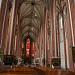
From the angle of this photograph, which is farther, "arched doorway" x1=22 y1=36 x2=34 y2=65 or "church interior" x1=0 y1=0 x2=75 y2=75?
Answer: "arched doorway" x1=22 y1=36 x2=34 y2=65

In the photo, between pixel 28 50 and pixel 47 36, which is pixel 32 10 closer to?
pixel 47 36

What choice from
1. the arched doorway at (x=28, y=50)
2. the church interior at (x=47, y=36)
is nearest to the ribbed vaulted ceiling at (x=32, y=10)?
the church interior at (x=47, y=36)

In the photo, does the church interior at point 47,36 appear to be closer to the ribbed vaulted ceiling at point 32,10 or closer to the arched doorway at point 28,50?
the ribbed vaulted ceiling at point 32,10

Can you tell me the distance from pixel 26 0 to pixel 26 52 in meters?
26.1

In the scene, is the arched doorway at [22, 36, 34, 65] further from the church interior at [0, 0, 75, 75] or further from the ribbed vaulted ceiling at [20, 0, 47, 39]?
the ribbed vaulted ceiling at [20, 0, 47, 39]

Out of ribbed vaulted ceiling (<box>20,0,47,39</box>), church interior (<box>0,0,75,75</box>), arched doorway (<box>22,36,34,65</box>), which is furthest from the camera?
arched doorway (<box>22,36,34,65</box>)

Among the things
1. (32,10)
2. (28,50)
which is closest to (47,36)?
(32,10)

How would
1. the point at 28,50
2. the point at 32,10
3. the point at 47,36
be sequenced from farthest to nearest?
the point at 28,50
the point at 32,10
the point at 47,36

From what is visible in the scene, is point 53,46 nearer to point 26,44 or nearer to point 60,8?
point 60,8

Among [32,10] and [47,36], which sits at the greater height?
[32,10]

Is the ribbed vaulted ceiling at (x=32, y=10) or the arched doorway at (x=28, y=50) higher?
the ribbed vaulted ceiling at (x=32, y=10)

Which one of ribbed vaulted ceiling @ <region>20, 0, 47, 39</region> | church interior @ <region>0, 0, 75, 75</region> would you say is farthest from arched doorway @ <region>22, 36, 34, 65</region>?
ribbed vaulted ceiling @ <region>20, 0, 47, 39</region>

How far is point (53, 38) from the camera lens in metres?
16.3

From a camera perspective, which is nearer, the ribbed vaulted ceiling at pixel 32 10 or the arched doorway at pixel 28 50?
the ribbed vaulted ceiling at pixel 32 10
